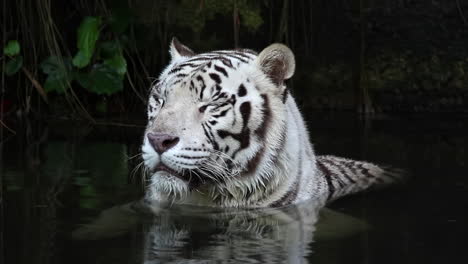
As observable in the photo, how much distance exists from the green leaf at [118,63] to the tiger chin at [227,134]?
2.67 metres

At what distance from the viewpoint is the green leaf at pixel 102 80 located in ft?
23.2

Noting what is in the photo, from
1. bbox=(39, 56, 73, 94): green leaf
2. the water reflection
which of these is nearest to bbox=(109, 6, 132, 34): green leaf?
bbox=(39, 56, 73, 94): green leaf

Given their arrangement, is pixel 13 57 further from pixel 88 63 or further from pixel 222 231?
pixel 222 231

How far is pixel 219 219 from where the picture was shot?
13.3 ft

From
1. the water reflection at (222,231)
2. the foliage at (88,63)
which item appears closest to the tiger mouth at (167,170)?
the water reflection at (222,231)

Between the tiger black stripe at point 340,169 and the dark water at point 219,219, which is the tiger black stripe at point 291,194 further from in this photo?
the tiger black stripe at point 340,169

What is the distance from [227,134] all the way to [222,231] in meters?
0.47

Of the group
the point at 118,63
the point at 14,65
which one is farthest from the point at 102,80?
the point at 14,65

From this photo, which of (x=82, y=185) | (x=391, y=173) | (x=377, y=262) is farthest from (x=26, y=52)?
(x=377, y=262)

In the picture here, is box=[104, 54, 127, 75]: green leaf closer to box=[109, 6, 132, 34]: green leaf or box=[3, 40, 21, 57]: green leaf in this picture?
box=[109, 6, 132, 34]: green leaf

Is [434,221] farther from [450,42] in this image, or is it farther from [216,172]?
[450,42]

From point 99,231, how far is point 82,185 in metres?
1.05

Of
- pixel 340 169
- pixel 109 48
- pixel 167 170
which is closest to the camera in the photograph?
pixel 167 170

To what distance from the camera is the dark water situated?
3.39 m
